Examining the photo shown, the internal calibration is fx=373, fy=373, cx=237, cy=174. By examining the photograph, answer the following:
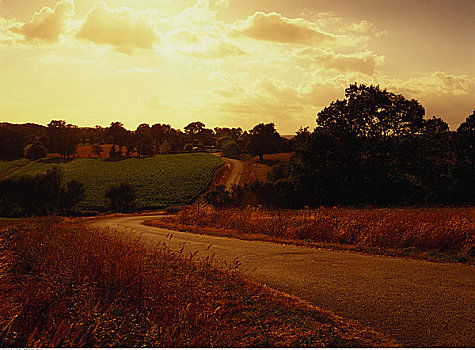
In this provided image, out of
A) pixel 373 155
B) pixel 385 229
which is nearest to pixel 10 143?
pixel 373 155

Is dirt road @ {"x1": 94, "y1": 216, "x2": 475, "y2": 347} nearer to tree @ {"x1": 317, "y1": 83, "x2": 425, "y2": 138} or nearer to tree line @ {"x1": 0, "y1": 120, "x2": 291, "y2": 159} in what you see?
tree @ {"x1": 317, "y1": 83, "x2": 425, "y2": 138}

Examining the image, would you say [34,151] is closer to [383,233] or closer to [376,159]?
[376,159]

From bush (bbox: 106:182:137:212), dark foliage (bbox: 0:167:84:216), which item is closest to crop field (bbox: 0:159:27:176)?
dark foliage (bbox: 0:167:84:216)

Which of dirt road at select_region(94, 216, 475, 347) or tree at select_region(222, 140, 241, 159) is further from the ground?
tree at select_region(222, 140, 241, 159)

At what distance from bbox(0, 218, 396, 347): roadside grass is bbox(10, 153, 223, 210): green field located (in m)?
54.9

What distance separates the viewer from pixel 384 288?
826cm

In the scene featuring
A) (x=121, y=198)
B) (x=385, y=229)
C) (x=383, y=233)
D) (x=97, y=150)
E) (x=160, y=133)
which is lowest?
(x=121, y=198)

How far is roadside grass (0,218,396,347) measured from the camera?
5238mm

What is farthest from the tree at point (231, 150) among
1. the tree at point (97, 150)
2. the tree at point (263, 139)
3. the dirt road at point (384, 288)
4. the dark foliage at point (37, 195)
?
the dirt road at point (384, 288)

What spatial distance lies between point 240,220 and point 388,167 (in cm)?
2602

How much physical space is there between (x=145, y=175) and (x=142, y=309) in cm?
8160

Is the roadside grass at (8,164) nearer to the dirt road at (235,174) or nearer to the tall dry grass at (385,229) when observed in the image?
the dirt road at (235,174)

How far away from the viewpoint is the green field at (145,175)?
67.7m

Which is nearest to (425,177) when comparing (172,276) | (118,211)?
(172,276)
